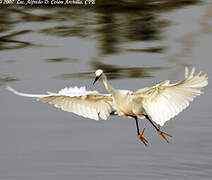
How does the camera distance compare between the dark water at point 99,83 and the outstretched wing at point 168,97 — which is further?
the dark water at point 99,83

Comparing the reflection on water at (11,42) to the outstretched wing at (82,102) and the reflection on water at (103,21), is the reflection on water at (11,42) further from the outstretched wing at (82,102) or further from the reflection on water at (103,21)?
the outstretched wing at (82,102)

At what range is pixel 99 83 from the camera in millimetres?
12680

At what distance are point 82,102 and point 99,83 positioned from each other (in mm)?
4460

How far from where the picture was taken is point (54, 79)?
42.5ft

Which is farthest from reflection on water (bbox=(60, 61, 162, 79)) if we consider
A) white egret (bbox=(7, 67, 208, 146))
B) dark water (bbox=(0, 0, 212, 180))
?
white egret (bbox=(7, 67, 208, 146))

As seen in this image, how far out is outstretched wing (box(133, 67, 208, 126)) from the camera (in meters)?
6.93

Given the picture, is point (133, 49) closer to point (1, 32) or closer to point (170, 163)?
point (1, 32)

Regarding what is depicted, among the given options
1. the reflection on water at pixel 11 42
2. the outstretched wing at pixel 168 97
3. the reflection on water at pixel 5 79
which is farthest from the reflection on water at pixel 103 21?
the outstretched wing at pixel 168 97

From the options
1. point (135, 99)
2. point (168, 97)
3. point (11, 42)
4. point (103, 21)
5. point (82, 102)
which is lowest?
point (11, 42)

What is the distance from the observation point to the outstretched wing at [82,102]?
25.9 feet

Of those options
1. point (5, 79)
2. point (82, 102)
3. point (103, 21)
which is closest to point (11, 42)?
point (5, 79)

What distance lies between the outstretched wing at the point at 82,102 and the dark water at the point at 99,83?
1481 mm

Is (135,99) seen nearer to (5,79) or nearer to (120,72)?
(120,72)

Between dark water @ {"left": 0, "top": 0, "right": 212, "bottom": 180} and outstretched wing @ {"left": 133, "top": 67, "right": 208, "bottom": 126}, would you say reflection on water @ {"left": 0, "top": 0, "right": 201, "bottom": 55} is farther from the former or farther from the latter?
outstretched wing @ {"left": 133, "top": 67, "right": 208, "bottom": 126}
